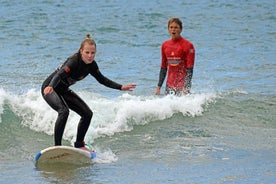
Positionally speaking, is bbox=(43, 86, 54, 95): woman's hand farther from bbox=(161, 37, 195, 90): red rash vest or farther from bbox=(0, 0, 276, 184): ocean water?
bbox=(161, 37, 195, 90): red rash vest

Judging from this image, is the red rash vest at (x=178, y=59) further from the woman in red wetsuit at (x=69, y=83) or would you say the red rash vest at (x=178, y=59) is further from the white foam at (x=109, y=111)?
the woman in red wetsuit at (x=69, y=83)

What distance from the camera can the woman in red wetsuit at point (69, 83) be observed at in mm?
7758

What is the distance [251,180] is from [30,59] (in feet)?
37.8

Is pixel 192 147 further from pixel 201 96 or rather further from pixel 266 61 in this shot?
pixel 266 61

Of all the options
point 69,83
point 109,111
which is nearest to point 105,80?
point 69,83

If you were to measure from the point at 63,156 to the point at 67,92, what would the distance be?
30.2 inches

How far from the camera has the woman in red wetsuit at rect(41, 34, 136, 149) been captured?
25.5 feet

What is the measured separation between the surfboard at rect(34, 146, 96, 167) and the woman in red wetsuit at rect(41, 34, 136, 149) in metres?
0.13

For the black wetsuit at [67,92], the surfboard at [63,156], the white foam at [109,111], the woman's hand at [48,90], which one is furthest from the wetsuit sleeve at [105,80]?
the white foam at [109,111]

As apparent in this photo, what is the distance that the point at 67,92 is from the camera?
8117 millimetres

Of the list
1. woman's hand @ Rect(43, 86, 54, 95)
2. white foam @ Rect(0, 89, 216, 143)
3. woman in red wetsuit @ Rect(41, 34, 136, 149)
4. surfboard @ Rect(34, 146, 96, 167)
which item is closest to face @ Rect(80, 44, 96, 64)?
woman in red wetsuit @ Rect(41, 34, 136, 149)

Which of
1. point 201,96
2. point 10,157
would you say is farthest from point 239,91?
point 10,157

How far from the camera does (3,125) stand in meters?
9.93

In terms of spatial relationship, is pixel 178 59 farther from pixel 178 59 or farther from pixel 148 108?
pixel 148 108
